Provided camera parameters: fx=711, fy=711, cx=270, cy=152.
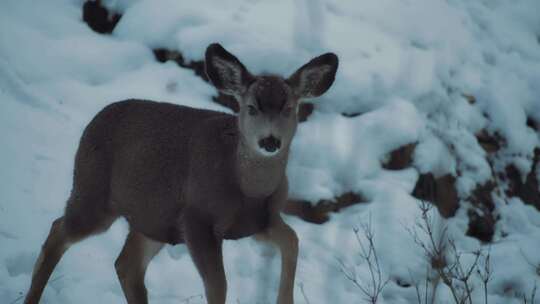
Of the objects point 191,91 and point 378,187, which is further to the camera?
point 191,91

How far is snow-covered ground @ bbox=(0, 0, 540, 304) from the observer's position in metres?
5.45

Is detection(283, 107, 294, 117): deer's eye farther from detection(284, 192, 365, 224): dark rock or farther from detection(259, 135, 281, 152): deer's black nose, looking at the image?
detection(284, 192, 365, 224): dark rock

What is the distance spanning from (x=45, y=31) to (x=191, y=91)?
2.43 meters

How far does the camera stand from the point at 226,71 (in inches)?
169

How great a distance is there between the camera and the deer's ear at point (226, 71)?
418 cm

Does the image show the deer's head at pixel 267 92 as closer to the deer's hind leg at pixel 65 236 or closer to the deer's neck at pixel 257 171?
the deer's neck at pixel 257 171

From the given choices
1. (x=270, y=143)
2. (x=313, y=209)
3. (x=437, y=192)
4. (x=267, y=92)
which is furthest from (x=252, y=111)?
(x=437, y=192)

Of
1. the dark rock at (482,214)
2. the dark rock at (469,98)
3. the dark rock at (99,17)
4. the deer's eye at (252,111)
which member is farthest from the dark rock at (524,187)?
the dark rock at (99,17)

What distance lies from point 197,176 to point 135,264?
3.19ft

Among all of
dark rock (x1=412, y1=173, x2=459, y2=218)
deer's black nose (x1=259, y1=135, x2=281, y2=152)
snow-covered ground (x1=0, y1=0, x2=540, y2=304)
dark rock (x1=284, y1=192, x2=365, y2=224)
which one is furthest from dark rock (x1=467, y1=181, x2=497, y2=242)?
deer's black nose (x1=259, y1=135, x2=281, y2=152)

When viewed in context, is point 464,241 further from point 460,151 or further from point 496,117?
point 496,117

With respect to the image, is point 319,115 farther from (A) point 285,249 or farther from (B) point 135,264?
(A) point 285,249

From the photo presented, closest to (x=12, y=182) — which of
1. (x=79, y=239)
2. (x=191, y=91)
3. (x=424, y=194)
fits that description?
(x=79, y=239)

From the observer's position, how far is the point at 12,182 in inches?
235
